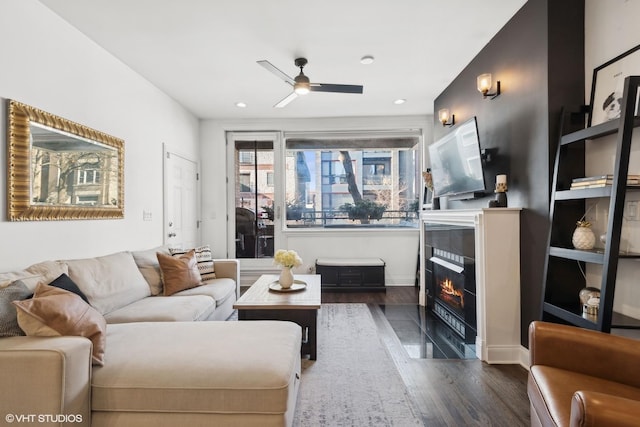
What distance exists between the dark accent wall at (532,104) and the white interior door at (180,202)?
372cm

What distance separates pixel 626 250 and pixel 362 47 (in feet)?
8.20

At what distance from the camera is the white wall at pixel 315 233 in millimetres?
5008

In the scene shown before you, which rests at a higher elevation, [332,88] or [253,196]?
[332,88]

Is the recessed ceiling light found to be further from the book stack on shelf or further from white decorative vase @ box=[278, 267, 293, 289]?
white decorative vase @ box=[278, 267, 293, 289]

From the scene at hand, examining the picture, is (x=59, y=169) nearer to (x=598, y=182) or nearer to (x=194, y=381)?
(x=194, y=381)

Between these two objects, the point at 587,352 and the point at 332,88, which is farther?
the point at 332,88

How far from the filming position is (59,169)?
235 cm

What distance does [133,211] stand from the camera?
3.33 meters

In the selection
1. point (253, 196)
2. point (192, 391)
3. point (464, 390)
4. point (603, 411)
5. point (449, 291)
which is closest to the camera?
point (603, 411)

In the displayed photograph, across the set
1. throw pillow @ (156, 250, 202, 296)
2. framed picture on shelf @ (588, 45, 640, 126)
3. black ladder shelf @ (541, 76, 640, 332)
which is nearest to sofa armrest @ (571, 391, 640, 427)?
black ladder shelf @ (541, 76, 640, 332)

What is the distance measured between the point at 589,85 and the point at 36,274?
377cm

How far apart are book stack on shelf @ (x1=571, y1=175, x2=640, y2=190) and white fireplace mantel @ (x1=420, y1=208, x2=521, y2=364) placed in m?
0.56

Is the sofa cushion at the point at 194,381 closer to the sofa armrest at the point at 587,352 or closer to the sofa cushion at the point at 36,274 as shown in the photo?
the sofa cushion at the point at 36,274

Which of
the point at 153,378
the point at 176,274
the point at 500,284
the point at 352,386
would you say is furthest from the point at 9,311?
the point at 500,284
